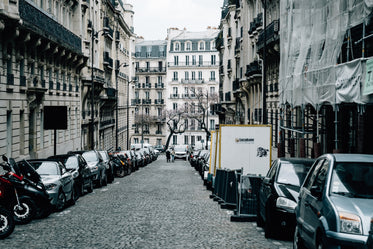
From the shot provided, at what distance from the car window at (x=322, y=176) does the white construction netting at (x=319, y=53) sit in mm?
7076

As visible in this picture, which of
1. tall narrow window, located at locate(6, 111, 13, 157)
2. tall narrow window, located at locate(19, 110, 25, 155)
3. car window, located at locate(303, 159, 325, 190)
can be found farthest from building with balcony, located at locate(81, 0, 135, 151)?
car window, located at locate(303, 159, 325, 190)

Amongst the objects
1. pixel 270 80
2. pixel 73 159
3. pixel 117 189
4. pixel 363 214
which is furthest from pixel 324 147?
pixel 363 214

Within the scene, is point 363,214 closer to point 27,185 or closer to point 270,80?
point 27,185

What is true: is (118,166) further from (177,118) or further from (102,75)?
(177,118)

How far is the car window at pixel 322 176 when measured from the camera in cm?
839

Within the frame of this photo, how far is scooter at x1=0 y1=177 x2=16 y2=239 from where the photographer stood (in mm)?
12188

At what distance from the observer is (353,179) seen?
326 inches

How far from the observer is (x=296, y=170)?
42.1 feet

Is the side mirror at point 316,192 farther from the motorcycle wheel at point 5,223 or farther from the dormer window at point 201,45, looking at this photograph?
the dormer window at point 201,45

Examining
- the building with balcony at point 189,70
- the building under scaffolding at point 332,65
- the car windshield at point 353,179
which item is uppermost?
the building with balcony at point 189,70

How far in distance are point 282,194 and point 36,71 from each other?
76.9ft

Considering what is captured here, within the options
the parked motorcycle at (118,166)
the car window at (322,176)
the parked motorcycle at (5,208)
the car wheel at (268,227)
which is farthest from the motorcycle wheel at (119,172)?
the car window at (322,176)

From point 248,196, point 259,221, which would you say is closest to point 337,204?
point 259,221

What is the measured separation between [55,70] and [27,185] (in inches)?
958
